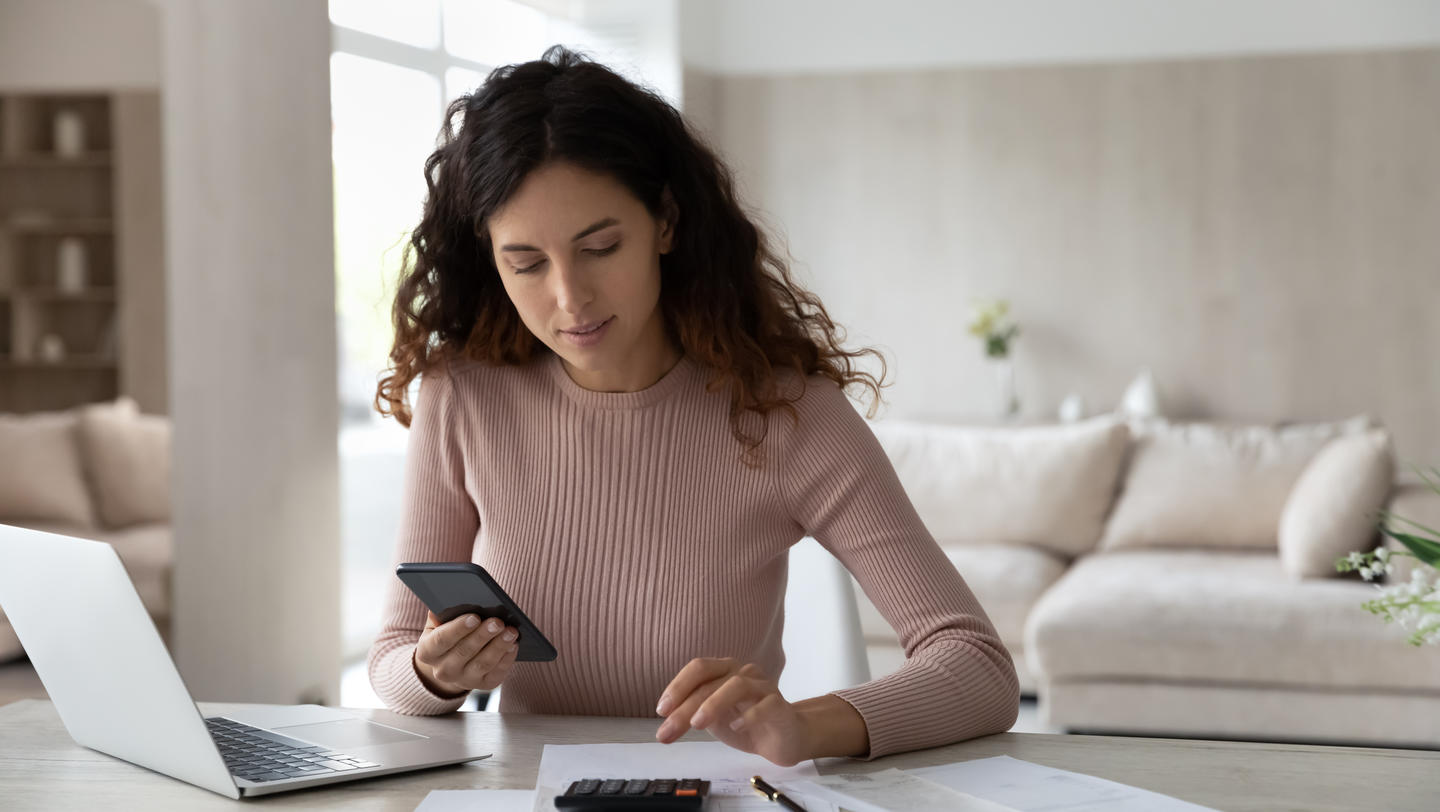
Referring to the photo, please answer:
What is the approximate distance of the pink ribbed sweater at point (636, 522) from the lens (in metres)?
1.45

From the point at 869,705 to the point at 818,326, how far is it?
59 cm

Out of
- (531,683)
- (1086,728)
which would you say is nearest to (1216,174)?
(1086,728)

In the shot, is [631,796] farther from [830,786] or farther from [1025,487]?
[1025,487]

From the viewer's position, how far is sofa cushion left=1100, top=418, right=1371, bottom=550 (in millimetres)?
4129

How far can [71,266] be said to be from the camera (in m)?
2.47

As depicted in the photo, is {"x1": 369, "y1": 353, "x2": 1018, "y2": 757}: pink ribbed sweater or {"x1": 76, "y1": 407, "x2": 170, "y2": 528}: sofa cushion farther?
{"x1": 76, "y1": 407, "x2": 170, "y2": 528}: sofa cushion

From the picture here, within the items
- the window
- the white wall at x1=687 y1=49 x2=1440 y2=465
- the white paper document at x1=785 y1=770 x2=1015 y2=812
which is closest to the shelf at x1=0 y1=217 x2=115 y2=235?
the white paper document at x1=785 y1=770 x2=1015 y2=812

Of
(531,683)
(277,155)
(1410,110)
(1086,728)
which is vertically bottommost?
(1086,728)

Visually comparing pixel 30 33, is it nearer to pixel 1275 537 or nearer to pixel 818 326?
pixel 818 326

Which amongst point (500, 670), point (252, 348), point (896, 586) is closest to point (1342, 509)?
point (896, 586)

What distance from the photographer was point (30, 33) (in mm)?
2396

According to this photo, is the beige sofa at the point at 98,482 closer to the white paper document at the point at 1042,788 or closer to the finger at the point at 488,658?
the finger at the point at 488,658

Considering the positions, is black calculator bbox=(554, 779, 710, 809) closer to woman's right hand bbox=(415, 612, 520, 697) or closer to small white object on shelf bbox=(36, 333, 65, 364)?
woman's right hand bbox=(415, 612, 520, 697)

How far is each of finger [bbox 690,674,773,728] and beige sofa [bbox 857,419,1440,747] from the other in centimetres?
265
